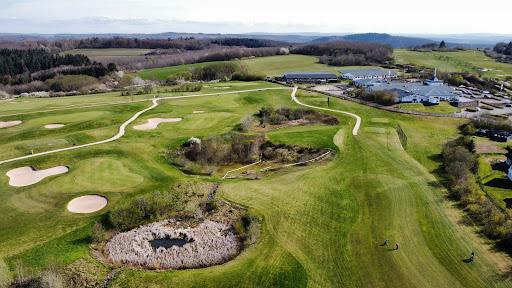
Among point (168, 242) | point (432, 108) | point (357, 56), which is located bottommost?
point (168, 242)

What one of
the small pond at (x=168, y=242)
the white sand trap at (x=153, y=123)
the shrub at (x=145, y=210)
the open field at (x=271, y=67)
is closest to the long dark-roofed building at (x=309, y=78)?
the open field at (x=271, y=67)

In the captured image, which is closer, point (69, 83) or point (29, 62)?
point (69, 83)

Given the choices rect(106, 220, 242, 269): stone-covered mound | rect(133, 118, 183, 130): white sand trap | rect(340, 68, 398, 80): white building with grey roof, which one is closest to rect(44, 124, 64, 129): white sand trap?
rect(133, 118, 183, 130): white sand trap

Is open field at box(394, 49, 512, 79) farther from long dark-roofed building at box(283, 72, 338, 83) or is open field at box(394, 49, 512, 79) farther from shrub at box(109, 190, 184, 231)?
shrub at box(109, 190, 184, 231)

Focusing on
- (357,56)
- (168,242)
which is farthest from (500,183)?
(357,56)

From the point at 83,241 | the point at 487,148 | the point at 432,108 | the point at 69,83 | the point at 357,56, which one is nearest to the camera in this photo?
the point at 83,241

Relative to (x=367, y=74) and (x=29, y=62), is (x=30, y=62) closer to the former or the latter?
(x=29, y=62)

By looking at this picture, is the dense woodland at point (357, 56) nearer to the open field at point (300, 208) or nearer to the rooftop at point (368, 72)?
the rooftop at point (368, 72)

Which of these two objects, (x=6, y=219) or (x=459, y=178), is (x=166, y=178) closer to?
(x=6, y=219)
